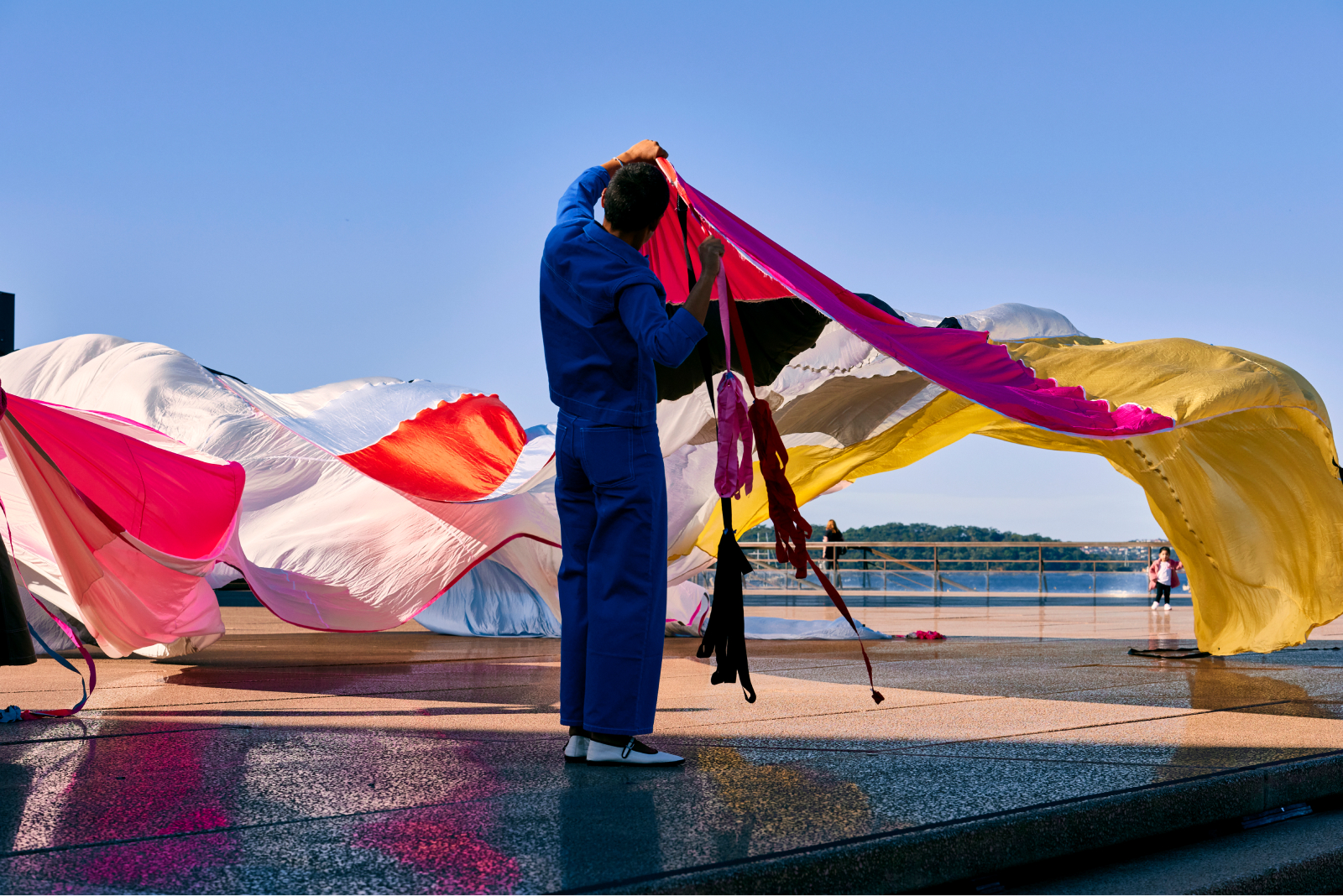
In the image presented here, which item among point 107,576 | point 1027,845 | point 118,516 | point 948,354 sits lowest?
point 1027,845

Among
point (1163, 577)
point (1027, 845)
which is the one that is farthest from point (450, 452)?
point (1163, 577)

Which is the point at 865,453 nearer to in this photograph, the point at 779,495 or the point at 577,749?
the point at 779,495

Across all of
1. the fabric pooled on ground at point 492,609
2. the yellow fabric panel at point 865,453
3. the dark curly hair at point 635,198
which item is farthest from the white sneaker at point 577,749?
the fabric pooled on ground at point 492,609

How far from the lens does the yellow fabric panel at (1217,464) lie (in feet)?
19.5

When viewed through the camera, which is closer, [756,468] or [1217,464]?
[1217,464]

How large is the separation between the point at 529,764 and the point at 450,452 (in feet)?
16.2

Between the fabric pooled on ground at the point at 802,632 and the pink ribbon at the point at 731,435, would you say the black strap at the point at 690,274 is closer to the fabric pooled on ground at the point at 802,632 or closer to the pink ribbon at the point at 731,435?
the pink ribbon at the point at 731,435

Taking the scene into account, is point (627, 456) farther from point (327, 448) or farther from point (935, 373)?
point (327, 448)

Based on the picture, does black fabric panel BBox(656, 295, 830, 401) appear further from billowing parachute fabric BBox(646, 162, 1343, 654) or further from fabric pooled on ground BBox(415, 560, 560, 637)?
fabric pooled on ground BBox(415, 560, 560, 637)

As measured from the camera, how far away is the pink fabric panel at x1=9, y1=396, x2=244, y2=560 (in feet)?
16.3

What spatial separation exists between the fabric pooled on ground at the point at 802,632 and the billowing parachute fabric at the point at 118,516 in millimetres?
A: 4871

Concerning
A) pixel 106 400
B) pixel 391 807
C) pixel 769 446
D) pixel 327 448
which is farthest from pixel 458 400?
pixel 391 807

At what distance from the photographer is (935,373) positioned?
16.0ft

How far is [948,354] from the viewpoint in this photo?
16.7 feet
